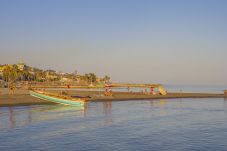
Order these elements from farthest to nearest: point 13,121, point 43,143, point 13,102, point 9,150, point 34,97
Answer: point 34,97
point 13,102
point 13,121
point 43,143
point 9,150

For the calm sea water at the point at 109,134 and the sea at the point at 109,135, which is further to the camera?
the calm sea water at the point at 109,134

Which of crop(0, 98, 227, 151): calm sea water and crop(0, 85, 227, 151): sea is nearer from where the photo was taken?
crop(0, 85, 227, 151): sea

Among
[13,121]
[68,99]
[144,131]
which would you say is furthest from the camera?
[68,99]

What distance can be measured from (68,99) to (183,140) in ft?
141

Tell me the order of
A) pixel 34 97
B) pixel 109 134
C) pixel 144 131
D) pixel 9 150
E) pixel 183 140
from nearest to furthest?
pixel 9 150 → pixel 183 140 → pixel 109 134 → pixel 144 131 → pixel 34 97

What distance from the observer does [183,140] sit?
31.6m

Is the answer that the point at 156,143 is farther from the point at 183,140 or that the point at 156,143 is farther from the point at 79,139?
the point at 79,139

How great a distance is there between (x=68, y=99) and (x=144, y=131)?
36756 mm

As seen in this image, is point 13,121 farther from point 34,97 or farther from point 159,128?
point 34,97

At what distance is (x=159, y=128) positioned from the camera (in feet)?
130

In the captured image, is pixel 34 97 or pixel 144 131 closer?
pixel 144 131

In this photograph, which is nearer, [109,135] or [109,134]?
[109,135]

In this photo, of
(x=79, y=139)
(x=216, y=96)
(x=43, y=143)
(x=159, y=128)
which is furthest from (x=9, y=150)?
(x=216, y=96)

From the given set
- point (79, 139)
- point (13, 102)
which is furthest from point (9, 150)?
point (13, 102)
